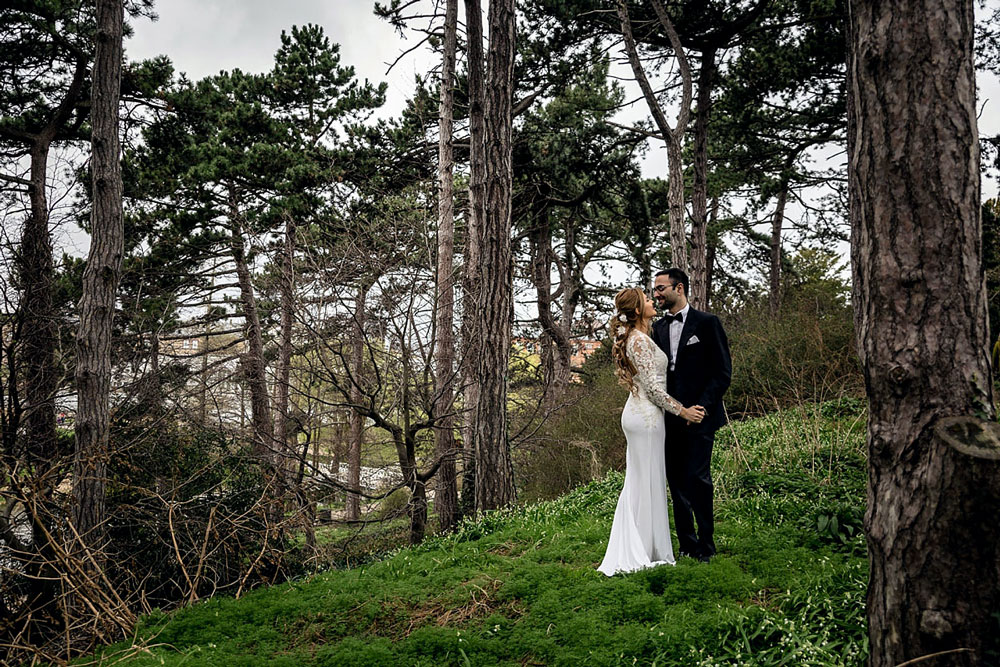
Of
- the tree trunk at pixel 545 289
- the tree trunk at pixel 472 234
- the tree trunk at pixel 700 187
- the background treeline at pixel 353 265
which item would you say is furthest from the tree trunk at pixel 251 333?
the tree trunk at pixel 700 187

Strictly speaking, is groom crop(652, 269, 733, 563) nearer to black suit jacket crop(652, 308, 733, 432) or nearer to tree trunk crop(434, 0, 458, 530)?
black suit jacket crop(652, 308, 733, 432)

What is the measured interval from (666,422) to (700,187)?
34.1ft

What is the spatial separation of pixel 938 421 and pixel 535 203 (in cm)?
1559

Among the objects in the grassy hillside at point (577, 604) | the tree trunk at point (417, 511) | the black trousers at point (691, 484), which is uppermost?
the black trousers at point (691, 484)

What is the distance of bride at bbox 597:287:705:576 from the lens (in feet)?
17.3

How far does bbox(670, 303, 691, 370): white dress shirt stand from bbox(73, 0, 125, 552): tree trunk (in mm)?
6557

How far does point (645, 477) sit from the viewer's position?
5.34m

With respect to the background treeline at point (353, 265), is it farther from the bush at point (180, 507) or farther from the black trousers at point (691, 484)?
the black trousers at point (691, 484)

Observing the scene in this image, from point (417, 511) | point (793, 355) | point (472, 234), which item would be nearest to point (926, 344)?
point (417, 511)

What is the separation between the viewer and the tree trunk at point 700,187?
542 inches

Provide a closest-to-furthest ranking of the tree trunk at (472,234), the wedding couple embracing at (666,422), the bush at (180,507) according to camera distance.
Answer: the wedding couple embracing at (666,422)
the bush at (180,507)
the tree trunk at (472,234)

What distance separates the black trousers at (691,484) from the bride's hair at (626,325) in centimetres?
57

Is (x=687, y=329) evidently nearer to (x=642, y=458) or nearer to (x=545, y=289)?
(x=642, y=458)

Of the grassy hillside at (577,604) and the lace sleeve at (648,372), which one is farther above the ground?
the lace sleeve at (648,372)
